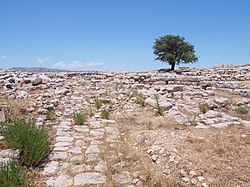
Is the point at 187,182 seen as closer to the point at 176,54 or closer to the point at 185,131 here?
the point at 185,131

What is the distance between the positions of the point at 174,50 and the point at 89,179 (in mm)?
30028

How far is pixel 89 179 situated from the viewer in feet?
13.3

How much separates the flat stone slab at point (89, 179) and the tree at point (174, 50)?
93.0ft

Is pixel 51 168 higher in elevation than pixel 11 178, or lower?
lower

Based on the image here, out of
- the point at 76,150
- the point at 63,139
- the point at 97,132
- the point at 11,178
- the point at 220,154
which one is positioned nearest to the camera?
the point at 11,178

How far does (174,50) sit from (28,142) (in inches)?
1170

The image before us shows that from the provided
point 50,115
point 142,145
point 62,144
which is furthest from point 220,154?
point 50,115

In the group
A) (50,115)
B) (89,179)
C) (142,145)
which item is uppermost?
(50,115)

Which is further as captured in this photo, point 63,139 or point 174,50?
point 174,50

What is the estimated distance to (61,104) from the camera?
9211 mm

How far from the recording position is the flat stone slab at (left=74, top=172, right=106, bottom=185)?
3951 millimetres

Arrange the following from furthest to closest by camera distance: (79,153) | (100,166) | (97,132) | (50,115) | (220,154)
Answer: (50,115), (97,132), (79,153), (220,154), (100,166)

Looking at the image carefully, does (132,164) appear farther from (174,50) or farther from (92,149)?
(174,50)

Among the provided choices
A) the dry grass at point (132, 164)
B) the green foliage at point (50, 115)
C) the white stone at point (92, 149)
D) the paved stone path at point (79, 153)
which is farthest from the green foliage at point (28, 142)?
the green foliage at point (50, 115)
